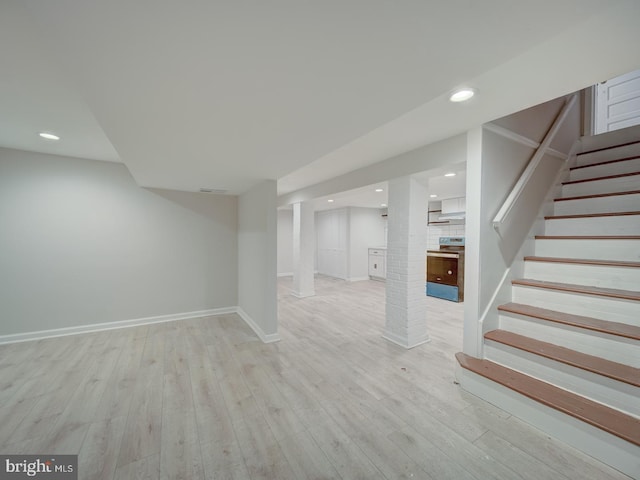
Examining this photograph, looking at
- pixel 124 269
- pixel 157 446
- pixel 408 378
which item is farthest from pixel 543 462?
pixel 124 269

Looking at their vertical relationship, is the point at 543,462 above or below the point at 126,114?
below

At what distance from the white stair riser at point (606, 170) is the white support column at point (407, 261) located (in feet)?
5.99

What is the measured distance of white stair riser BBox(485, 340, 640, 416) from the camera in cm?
158

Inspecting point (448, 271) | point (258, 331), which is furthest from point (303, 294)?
point (448, 271)

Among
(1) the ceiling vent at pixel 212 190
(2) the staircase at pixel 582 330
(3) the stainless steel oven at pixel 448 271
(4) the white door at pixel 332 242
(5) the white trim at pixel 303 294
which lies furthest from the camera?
(4) the white door at pixel 332 242

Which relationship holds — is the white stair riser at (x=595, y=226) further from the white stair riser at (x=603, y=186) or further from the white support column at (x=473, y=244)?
the white support column at (x=473, y=244)

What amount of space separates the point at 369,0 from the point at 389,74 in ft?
1.23

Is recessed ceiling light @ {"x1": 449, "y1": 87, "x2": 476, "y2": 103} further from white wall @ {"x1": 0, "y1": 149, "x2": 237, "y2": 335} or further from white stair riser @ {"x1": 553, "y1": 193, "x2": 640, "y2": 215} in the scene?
white wall @ {"x1": 0, "y1": 149, "x2": 237, "y2": 335}

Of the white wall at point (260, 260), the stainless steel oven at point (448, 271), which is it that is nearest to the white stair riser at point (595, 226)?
the stainless steel oven at point (448, 271)

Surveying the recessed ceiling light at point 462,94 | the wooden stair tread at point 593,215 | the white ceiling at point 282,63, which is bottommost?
the wooden stair tread at point 593,215

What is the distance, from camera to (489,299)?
2.31 metres

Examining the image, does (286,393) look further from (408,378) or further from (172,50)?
(172,50)

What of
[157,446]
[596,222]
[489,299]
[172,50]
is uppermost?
[172,50]

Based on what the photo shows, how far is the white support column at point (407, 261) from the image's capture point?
3.04 metres
